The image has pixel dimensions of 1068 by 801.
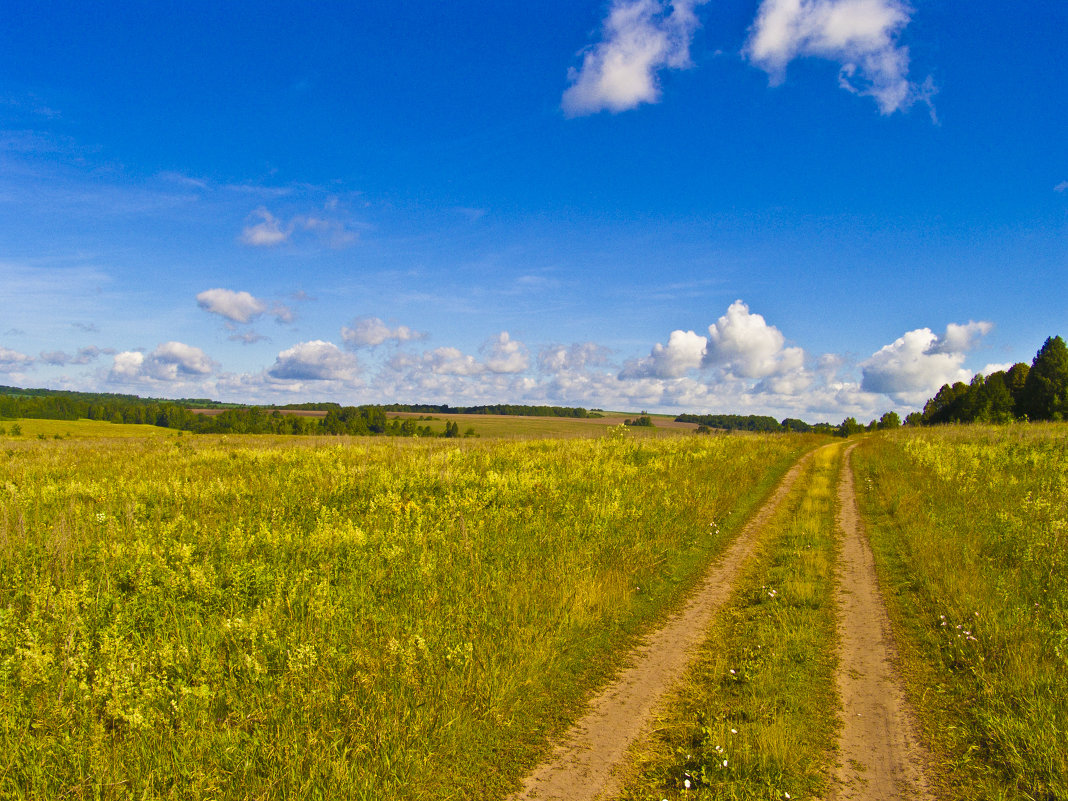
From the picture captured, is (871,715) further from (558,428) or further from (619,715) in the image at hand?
(558,428)

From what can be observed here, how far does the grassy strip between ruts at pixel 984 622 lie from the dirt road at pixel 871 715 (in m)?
0.19

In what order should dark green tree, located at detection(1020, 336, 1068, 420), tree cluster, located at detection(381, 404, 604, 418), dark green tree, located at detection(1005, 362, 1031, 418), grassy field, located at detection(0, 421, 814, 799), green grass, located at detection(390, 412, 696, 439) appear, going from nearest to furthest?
1. grassy field, located at detection(0, 421, 814, 799)
2. green grass, located at detection(390, 412, 696, 439)
3. dark green tree, located at detection(1020, 336, 1068, 420)
4. dark green tree, located at detection(1005, 362, 1031, 418)
5. tree cluster, located at detection(381, 404, 604, 418)

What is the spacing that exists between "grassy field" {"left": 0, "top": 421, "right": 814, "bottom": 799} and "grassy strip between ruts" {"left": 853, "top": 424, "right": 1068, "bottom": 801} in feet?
10.3

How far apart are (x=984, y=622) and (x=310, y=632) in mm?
8368

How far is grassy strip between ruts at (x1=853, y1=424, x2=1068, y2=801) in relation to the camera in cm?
417

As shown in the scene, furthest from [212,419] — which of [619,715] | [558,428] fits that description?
[619,715]

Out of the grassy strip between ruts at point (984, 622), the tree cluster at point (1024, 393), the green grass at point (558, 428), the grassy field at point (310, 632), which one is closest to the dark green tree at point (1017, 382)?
the tree cluster at point (1024, 393)

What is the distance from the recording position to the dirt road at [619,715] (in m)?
3.93

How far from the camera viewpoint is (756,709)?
4.73 metres

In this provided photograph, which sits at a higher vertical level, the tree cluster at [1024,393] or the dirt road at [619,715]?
the tree cluster at [1024,393]

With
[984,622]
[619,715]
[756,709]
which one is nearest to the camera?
[756,709]

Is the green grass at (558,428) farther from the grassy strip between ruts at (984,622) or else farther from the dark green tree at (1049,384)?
the dark green tree at (1049,384)

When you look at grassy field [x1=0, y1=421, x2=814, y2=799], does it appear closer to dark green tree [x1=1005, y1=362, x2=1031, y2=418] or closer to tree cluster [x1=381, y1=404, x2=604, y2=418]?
dark green tree [x1=1005, y1=362, x2=1031, y2=418]

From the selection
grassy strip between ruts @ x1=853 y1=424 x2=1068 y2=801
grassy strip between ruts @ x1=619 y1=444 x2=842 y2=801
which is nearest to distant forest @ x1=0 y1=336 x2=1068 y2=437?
grassy strip between ruts @ x1=853 y1=424 x2=1068 y2=801
